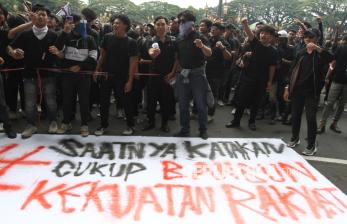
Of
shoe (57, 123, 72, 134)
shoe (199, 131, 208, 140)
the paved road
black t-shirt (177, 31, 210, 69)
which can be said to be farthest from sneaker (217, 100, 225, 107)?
shoe (57, 123, 72, 134)

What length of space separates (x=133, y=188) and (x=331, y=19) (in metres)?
45.8

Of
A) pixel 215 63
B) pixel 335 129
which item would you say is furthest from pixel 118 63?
pixel 335 129

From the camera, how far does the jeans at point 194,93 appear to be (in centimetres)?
553

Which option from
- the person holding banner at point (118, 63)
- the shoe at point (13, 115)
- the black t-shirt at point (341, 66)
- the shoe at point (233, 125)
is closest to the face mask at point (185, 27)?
the person holding banner at point (118, 63)

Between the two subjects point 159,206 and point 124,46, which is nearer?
point 159,206

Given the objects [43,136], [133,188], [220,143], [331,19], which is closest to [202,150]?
[220,143]

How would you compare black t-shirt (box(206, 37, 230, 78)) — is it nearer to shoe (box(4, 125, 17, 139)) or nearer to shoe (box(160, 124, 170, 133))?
shoe (box(160, 124, 170, 133))

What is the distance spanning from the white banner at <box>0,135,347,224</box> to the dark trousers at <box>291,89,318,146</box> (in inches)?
20.8

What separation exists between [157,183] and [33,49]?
2.88m

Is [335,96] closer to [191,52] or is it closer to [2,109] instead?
[191,52]

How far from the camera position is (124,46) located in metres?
5.38

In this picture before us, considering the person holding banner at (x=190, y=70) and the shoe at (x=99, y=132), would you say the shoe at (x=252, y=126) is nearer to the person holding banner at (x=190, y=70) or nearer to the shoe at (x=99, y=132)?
the person holding banner at (x=190, y=70)

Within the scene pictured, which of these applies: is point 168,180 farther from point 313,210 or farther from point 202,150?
point 313,210

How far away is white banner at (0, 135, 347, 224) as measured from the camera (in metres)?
3.26
